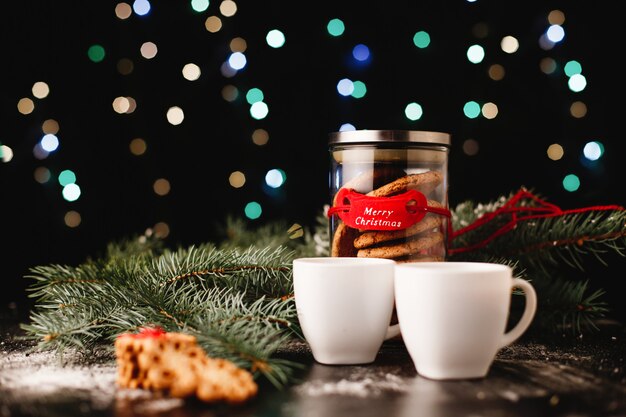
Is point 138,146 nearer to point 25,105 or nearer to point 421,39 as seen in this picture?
point 25,105

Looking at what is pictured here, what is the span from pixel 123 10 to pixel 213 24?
0.19 meters

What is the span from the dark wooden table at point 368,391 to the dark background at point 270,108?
0.66 meters

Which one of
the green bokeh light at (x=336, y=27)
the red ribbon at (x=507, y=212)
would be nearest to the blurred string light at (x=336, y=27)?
the green bokeh light at (x=336, y=27)

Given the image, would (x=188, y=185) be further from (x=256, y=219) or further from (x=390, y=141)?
(x=390, y=141)

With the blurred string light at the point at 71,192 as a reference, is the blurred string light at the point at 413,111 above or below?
above

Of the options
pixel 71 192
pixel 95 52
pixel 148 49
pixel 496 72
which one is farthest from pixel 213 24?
pixel 496 72

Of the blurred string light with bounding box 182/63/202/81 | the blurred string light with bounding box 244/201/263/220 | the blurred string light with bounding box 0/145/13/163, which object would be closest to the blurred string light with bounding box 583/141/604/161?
the blurred string light with bounding box 244/201/263/220

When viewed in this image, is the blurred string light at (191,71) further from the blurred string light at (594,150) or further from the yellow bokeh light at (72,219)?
the blurred string light at (594,150)

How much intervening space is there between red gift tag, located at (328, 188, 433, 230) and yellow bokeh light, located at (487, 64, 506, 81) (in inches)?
25.4

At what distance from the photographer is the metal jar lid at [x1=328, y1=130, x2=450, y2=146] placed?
0.87m

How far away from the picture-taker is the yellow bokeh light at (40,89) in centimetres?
143

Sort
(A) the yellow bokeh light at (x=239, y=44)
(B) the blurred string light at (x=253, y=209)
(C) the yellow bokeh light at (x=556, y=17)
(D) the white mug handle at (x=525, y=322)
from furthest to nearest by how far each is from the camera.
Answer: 1. (B) the blurred string light at (x=253, y=209)
2. (A) the yellow bokeh light at (x=239, y=44)
3. (C) the yellow bokeh light at (x=556, y=17)
4. (D) the white mug handle at (x=525, y=322)

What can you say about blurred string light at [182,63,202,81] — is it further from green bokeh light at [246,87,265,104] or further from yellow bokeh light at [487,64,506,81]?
yellow bokeh light at [487,64,506,81]

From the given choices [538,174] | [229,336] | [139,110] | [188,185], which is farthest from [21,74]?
[538,174]
